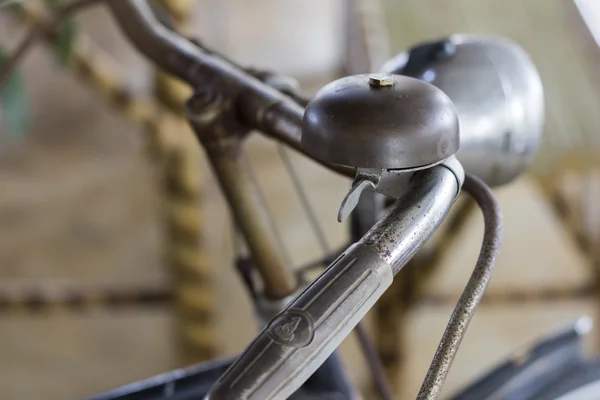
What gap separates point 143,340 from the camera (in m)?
1.50

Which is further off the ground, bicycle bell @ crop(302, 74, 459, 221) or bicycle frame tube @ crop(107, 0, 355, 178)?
bicycle bell @ crop(302, 74, 459, 221)

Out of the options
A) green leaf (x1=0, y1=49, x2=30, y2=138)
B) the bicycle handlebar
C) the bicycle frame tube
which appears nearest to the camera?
the bicycle handlebar

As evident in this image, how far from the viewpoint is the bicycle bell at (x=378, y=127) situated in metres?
0.24

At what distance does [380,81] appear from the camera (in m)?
0.25

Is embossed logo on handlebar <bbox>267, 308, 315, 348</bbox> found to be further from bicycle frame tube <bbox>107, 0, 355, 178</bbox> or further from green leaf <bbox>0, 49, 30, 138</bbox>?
green leaf <bbox>0, 49, 30, 138</bbox>

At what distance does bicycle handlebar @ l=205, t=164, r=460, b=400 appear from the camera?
0.21m

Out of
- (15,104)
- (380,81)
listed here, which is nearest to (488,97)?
(380,81)

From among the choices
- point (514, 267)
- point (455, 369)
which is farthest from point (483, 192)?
point (514, 267)

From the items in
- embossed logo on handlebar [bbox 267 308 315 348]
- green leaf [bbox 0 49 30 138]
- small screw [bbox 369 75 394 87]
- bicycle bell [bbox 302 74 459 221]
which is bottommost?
green leaf [bbox 0 49 30 138]

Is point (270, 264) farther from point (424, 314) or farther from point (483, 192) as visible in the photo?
point (424, 314)

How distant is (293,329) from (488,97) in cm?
20

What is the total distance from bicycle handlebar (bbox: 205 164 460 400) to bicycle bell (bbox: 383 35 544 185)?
0.36ft

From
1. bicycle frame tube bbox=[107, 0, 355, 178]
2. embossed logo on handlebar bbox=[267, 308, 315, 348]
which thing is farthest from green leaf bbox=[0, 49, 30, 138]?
embossed logo on handlebar bbox=[267, 308, 315, 348]

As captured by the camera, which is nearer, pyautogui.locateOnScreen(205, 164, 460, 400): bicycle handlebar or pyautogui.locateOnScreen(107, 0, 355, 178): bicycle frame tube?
pyautogui.locateOnScreen(205, 164, 460, 400): bicycle handlebar
